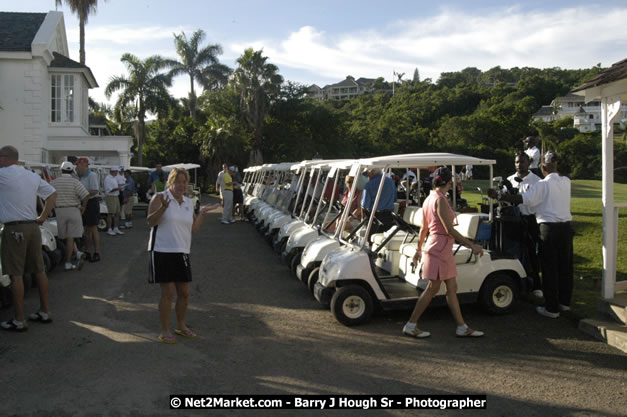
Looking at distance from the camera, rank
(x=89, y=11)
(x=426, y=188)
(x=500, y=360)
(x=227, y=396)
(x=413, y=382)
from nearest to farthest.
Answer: (x=227, y=396)
(x=413, y=382)
(x=500, y=360)
(x=426, y=188)
(x=89, y=11)

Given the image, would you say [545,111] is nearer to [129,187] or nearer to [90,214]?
[129,187]

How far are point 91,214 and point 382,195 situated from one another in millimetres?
5409

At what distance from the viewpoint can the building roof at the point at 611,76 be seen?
615cm

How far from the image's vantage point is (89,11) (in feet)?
124

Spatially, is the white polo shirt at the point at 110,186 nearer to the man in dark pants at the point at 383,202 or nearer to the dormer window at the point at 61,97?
the man in dark pants at the point at 383,202

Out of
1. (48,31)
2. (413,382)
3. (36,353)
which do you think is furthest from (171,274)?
(48,31)

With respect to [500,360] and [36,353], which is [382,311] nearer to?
[500,360]

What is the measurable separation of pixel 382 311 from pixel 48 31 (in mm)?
21970

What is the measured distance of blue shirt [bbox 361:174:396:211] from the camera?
7809mm

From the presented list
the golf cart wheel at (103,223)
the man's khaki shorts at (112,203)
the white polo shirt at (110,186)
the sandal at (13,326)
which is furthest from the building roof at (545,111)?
the sandal at (13,326)

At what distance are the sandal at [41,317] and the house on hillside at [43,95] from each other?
1805cm

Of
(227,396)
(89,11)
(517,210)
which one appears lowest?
(227,396)

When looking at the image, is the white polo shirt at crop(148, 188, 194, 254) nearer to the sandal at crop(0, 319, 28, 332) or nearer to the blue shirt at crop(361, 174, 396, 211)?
the sandal at crop(0, 319, 28, 332)

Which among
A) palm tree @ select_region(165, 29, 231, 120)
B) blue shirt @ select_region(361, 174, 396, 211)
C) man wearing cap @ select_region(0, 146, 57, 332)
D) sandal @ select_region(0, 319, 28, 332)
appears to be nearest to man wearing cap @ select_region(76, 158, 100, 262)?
man wearing cap @ select_region(0, 146, 57, 332)
